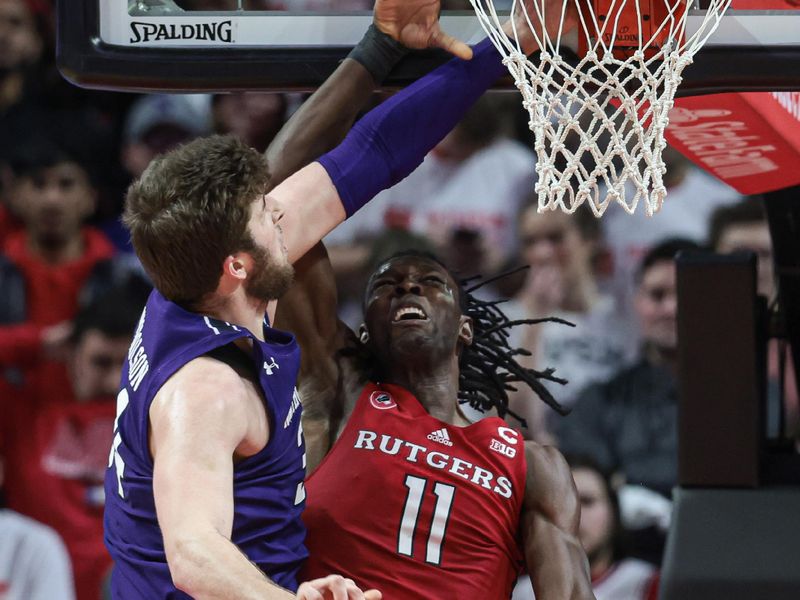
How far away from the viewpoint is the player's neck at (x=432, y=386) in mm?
3531

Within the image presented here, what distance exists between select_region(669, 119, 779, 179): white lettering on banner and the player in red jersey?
30.0 inches

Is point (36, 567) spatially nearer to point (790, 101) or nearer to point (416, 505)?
point (416, 505)

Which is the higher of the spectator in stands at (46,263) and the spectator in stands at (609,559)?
the spectator in stands at (46,263)

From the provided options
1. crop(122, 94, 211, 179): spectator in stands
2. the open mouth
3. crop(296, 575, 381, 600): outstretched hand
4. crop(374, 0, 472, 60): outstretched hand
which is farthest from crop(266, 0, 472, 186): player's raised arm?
crop(122, 94, 211, 179): spectator in stands

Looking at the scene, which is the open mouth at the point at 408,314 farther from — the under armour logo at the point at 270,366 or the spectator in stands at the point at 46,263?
the spectator in stands at the point at 46,263

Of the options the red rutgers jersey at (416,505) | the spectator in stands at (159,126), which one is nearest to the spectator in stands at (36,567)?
the spectator in stands at (159,126)

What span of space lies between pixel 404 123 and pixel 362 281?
236cm

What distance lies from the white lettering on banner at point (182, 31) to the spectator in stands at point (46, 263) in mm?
2415

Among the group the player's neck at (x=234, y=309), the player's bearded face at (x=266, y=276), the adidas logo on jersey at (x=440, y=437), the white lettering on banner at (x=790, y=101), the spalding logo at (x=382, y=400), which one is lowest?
the adidas logo on jersey at (x=440, y=437)

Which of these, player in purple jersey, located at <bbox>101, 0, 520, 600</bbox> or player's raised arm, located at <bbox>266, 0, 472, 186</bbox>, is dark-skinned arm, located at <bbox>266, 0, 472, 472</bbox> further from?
player in purple jersey, located at <bbox>101, 0, 520, 600</bbox>

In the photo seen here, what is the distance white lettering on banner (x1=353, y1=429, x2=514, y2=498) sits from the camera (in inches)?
133

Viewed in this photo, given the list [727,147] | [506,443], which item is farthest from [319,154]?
[727,147]

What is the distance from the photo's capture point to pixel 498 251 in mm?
5496

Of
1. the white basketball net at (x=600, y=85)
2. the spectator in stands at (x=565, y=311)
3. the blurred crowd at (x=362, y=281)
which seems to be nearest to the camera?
the white basketball net at (x=600, y=85)
